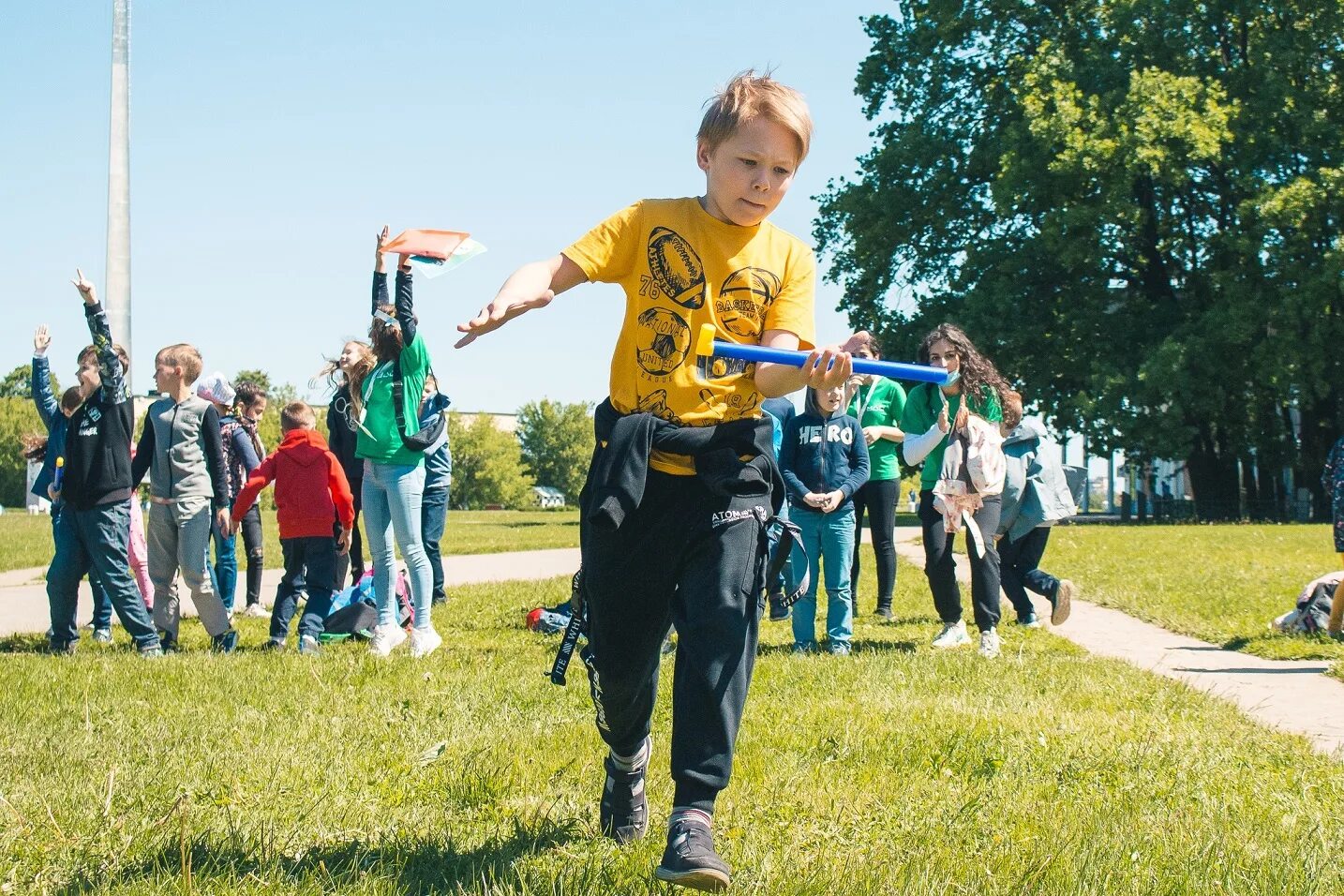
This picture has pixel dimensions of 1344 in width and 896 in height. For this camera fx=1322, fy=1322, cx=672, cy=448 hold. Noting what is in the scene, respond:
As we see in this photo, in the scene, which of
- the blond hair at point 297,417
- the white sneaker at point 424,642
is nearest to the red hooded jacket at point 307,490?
the blond hair at point 297,417

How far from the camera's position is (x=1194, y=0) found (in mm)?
30562

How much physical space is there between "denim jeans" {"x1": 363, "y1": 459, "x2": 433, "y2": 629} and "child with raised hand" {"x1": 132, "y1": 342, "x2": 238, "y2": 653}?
0.96 metres

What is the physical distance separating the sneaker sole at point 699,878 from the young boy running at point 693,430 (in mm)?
80

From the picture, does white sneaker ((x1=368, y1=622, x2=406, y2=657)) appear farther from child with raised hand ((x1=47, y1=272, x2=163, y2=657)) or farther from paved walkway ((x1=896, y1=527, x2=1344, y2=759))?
paved walkway ((x1=896, y1=527, x2=1344, y2=759))

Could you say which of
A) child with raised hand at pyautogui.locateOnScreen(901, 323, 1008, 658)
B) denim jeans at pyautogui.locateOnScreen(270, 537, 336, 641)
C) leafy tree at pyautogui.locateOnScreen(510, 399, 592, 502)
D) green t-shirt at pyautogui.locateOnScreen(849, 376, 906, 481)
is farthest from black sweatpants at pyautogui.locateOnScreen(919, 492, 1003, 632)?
leafy tree at pyautogui.locateOnScreen(510, 399, 592, 502)

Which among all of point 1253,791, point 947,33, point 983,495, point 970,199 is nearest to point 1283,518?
point 970,199

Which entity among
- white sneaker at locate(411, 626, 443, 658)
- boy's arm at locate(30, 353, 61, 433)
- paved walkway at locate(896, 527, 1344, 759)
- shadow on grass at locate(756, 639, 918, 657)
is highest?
boy's arm at locate(30, 353, 61, 433)

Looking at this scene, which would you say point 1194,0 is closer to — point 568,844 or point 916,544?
point 916,544

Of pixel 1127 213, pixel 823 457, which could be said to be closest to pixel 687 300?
pixel 823 457

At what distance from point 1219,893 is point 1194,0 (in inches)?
1244

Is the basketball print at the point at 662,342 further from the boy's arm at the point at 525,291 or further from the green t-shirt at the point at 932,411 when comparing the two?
the green t-shirt at the point at 932,411

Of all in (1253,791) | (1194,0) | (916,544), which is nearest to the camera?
(1253,791)

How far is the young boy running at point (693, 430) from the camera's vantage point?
10.6ft

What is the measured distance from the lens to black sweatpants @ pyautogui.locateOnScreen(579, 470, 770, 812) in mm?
3232
